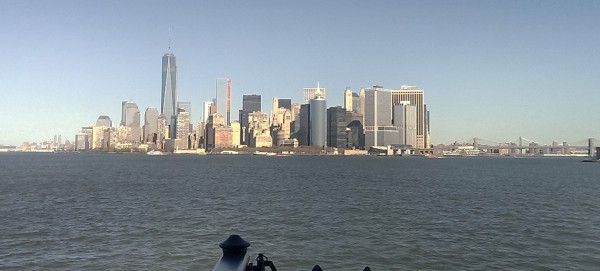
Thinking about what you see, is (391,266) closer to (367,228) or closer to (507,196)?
(367,228)

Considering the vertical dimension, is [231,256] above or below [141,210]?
above

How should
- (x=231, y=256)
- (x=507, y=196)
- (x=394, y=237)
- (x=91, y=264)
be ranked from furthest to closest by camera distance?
(x=507, y=196) < (x=394, y=237) < (x=91, y=264) < (x=231, y=256)

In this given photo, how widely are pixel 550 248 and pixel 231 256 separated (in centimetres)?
2198

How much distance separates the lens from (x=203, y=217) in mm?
34781

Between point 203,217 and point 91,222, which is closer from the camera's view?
point 91,222

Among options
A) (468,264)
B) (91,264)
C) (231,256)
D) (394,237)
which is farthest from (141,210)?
(231,256)

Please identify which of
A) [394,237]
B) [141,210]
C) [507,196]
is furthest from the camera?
[507,196]

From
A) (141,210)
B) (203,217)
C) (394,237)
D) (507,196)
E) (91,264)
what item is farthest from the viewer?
(507,196)

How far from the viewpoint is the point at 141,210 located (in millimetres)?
38625

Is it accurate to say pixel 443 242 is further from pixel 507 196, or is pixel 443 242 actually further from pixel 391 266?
pixel 507 196

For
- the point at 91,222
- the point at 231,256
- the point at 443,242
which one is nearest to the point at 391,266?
the point at 443,242

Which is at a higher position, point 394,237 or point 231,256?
point 231,256

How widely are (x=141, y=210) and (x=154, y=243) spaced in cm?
1483

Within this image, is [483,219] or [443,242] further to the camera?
[483,219]
